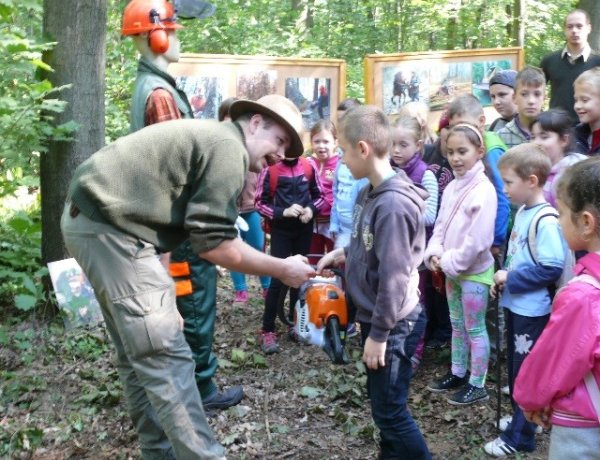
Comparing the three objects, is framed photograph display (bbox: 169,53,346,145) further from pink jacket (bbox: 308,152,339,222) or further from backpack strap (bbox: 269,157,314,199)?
backpack strap (bbox: 269,157,314,199)

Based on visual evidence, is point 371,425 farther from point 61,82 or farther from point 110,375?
point 61,82

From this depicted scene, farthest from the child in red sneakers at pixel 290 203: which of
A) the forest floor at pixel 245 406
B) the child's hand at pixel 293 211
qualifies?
the forest floor at pixel 245 406

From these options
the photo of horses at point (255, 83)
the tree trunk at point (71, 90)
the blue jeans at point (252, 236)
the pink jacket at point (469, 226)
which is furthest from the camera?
the photo of horses at point (255, 83)

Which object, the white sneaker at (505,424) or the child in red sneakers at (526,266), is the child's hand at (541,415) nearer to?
the child in red sneakers at (526,266)

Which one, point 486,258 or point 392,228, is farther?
point 486,258

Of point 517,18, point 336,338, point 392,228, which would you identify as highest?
point 517,18

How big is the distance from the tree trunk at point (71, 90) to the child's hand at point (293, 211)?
5.85 ft

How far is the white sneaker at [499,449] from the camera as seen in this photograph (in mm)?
3828

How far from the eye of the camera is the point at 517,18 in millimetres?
15062

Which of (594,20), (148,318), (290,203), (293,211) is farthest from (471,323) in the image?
(594,20)

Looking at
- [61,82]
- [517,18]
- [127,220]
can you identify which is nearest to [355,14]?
[517,18]

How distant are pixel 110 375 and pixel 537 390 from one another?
134 inches

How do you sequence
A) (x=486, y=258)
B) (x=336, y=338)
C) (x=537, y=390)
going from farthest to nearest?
1. (x=486, y=258)
2. (x=336, y=338)
3. (x=537, y=390)

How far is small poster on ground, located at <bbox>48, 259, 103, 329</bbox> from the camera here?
18.6 ft
